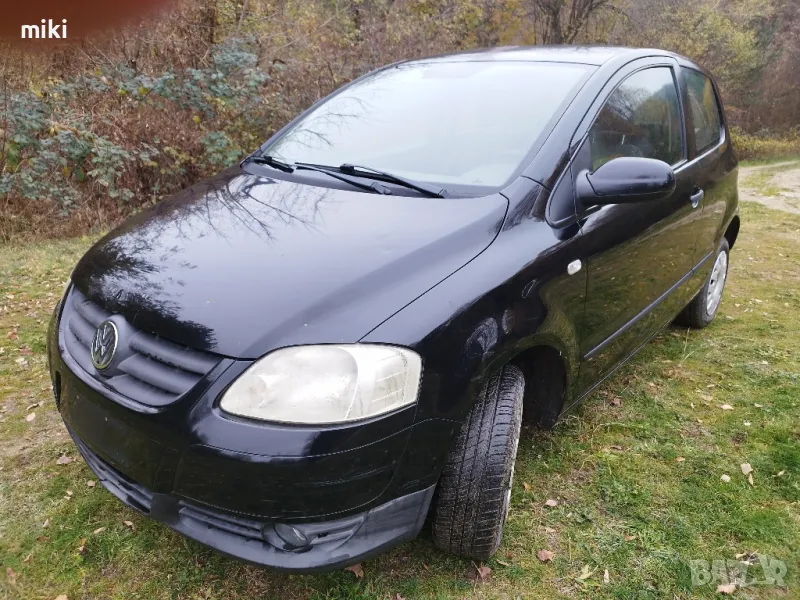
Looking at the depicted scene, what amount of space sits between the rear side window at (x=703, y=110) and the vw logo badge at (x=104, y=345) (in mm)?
2928

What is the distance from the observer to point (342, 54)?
9398mm

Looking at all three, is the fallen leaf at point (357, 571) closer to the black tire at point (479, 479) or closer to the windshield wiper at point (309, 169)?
the black tire at point (479, 479)

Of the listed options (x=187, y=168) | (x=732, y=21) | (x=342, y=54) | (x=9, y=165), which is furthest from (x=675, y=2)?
(x=9, y=165)

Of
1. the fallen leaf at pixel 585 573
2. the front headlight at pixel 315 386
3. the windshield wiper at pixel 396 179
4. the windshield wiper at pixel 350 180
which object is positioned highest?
the windshield wiper at pixel 396 179

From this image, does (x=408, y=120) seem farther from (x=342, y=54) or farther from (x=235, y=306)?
(x=342, y=54)

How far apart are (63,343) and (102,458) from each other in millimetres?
419

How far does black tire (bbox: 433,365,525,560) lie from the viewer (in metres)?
1.88

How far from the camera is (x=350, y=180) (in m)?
2.34

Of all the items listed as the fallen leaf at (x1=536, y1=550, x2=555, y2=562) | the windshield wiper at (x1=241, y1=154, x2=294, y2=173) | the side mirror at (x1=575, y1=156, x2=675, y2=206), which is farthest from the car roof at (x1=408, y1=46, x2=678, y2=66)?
the fallen leaf at (x1=536, y1=550, x2=555, y2=562)

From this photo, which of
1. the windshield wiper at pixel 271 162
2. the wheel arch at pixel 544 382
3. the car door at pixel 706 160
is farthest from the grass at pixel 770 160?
the windshield wiper at pixel 271 162

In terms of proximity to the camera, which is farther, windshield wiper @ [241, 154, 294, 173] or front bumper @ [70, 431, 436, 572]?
windshield wiper @ [241, 154, 294, 173]

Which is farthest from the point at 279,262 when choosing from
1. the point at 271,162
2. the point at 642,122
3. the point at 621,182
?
the point at 642,122

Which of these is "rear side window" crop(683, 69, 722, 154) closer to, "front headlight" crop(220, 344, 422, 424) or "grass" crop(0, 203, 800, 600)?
"grass" crop(0, 203, 800, 600)

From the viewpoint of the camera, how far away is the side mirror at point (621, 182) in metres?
2.16
